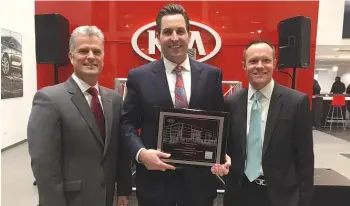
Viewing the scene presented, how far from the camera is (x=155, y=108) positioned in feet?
5.25

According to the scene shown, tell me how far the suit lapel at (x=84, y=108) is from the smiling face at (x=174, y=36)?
0.53 metres

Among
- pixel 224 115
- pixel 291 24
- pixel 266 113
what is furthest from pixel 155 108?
pixel 291 24

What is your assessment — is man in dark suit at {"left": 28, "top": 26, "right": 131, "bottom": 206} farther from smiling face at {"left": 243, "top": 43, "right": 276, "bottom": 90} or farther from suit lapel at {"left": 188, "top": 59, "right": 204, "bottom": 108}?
smiling face at {"left": 243, "top": 43, "right": 276, "bottom": 90}

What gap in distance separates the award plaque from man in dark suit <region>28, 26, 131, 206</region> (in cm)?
33

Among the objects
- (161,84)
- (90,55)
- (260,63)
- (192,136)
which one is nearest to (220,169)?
(192,136)

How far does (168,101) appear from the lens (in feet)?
5.37

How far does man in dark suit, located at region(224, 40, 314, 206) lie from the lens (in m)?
1.70

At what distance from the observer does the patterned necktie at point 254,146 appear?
1.73 m

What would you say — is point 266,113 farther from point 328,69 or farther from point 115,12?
point 328,69

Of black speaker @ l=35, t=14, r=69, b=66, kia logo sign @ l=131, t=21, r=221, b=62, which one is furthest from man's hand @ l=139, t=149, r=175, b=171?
black speaker @ l=35, t=14, r=69, b=66

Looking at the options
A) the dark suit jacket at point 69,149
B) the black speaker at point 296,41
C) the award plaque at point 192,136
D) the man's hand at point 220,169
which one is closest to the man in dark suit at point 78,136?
the dark suit jacket at point 69,149

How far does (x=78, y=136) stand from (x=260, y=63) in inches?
43.9

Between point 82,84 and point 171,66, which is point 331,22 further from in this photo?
point 82,84

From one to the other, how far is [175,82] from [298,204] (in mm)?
1020
